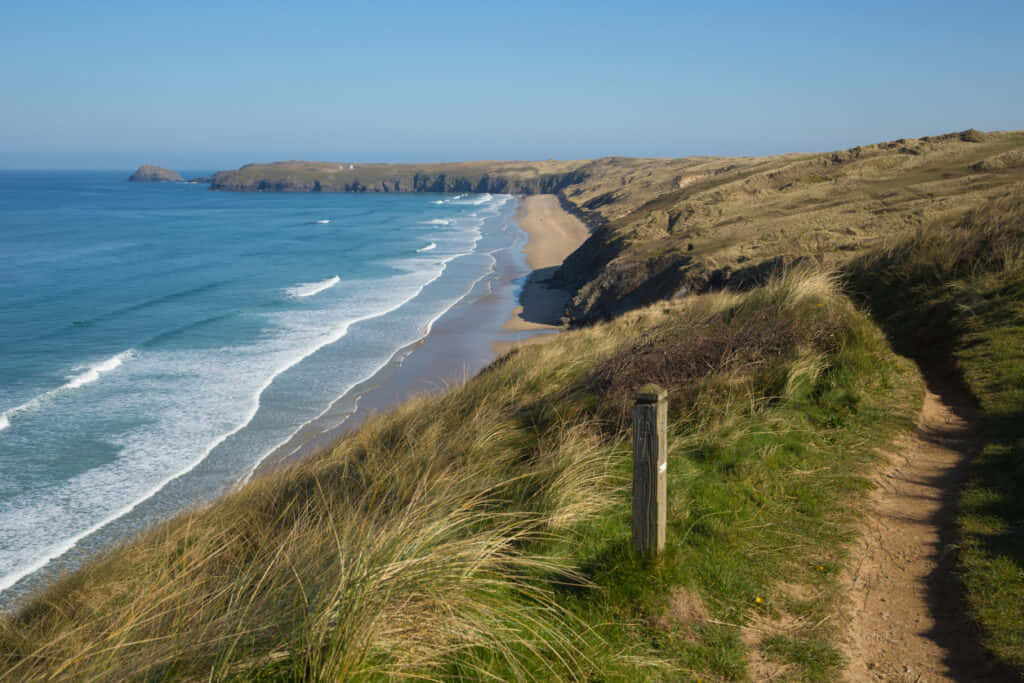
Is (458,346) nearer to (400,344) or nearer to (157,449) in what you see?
(400,344)

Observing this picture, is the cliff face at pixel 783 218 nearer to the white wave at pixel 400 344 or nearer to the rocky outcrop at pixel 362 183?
the white wave at pixel 400 344

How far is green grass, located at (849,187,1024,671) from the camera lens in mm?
4016

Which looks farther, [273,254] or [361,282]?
[273,254]

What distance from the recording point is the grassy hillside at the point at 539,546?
308 cm

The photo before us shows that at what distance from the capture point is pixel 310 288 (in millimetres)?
34875

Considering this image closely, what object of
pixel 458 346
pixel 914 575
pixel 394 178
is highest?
pixel 394 178

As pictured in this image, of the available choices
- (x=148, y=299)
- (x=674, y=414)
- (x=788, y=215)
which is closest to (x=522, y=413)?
(x=674, y=414)

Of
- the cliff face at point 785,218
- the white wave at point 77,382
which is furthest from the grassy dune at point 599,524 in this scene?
the white wave at point 77,382

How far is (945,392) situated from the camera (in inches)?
295

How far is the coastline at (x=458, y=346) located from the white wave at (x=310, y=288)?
7.89 m

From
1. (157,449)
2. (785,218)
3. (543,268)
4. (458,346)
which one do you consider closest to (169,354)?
(157,449)

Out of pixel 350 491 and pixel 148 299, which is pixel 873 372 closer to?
pixel 350 491

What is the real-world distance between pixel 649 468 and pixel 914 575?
1.99 metres

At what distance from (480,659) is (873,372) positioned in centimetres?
590
